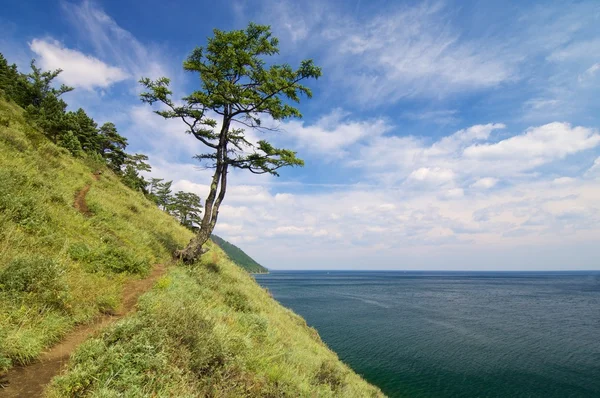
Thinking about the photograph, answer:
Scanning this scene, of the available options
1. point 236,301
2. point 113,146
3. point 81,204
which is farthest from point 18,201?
point 113,146

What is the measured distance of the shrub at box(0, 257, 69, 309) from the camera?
654 cm

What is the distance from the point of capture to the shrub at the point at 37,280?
6.54m

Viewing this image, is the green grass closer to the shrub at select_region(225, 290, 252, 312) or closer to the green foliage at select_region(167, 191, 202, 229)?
the shrub at select_region(225, 290, 252, 312)

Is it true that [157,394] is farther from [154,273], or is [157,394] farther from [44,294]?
[154,273]

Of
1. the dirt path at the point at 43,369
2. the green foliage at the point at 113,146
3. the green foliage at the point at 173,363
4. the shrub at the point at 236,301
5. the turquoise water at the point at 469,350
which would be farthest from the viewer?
the green foliage at the point at 113,146

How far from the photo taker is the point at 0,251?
7.32 metres

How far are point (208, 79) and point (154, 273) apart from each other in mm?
10218

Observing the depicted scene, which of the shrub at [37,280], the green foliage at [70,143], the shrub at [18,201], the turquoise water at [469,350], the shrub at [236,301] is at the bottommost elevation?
the turquoise water at [469,350]

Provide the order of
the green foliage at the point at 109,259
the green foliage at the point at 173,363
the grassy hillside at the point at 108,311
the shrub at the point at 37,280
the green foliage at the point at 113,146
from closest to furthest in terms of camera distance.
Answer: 1. the green foliage at the point at 173,363
2. the grassy hillside at the point at 108,311
3. the shrub at the point at 37,280
4. the green foliage at the point at 109,259
5. the green foliage at the point at 113,146

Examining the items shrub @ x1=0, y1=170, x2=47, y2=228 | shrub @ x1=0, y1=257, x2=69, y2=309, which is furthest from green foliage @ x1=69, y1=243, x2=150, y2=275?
shrub @ x1=0, y1=257, x2=69, y2=309

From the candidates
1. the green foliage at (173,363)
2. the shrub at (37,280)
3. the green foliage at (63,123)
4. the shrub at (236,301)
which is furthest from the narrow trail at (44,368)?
the green foliage at (63,123)

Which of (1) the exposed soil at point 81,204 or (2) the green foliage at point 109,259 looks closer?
(2) the green foliage at point 109,259

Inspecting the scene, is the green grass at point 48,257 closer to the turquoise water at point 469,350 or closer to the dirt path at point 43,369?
the dirt path at point 43,369

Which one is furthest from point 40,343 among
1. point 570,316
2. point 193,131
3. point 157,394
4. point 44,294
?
point 570,316
